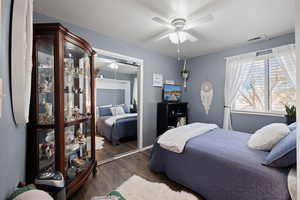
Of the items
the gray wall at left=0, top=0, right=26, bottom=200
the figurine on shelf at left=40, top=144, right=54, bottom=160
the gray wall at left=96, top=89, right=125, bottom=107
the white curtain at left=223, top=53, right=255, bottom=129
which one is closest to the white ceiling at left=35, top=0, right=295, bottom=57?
the white curtain at left=223, top=53, right=255, bottom=129

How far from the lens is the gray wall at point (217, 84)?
2670 millimetres

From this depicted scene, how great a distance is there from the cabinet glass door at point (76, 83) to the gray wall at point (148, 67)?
66cm

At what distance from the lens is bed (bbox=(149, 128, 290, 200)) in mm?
1177

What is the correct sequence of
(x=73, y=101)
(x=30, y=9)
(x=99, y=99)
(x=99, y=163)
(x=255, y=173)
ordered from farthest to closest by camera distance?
(x=99, y=99)
(x=99, y=163)
(x=73, y=101)
(x=255, y=173)
(x=30, y=9)

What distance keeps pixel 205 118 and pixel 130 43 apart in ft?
8.94

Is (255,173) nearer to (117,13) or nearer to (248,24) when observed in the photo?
(248,24)

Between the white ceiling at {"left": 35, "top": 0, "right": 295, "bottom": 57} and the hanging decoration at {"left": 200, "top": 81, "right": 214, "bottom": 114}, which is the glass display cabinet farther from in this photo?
the hanging decoration at {"left": 200, "top": 81, "right": 214, "bottom": 114}

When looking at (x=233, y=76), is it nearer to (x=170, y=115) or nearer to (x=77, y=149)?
(x=170, y=115)

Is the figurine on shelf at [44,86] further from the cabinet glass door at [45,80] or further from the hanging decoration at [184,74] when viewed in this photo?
the hanging decoration at [184,74]

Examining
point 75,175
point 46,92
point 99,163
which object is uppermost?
point 46,92

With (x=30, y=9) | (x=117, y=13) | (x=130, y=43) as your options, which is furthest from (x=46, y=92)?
(x=130, y=43)

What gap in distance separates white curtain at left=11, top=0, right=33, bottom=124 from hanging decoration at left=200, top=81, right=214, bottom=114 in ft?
11.6

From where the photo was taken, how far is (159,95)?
3559mm

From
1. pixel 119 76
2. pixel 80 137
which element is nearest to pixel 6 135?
pixel 80 137
